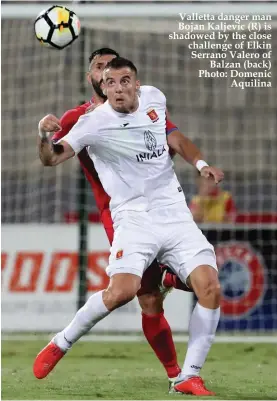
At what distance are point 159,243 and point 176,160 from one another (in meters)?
9.06

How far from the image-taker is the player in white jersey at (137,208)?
5723 mm

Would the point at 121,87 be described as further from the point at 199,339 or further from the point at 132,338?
the point at 132,338

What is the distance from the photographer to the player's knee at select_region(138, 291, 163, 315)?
20.6ft

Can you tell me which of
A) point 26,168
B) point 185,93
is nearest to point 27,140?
point 26,168

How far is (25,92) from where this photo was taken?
518 inches

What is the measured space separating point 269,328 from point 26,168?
5.68 meters

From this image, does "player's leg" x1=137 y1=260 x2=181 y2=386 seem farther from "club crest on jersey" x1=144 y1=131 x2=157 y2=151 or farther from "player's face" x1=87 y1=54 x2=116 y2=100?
"player's face" x1=87 y1=54 x2=116 y2=100

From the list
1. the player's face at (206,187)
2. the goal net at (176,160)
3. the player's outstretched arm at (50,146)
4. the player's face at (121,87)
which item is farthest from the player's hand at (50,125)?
the player's face at (206,187)

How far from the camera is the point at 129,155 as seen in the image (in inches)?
237

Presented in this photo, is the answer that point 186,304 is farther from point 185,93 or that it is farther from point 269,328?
point 185,93

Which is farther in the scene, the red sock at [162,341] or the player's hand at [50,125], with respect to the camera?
the red sock at [162,341]

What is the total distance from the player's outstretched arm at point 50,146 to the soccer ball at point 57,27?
1.41m

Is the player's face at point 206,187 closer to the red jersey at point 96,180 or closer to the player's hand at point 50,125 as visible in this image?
the red jersey at point 96,180

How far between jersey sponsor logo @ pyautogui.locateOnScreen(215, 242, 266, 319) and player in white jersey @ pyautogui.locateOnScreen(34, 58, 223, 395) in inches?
184
